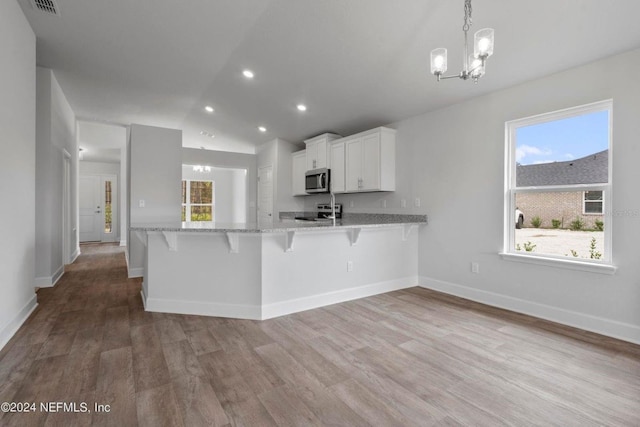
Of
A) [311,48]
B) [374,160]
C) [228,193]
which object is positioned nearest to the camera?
[311,48]

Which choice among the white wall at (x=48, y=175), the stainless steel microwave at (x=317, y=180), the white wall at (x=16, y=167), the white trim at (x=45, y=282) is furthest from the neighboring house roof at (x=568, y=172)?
the white trim at (x=45, y=282)

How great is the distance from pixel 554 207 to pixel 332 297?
2458mm

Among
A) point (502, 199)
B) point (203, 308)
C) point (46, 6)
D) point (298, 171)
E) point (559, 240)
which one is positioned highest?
point (46, 6)

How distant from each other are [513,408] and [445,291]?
2.37 meters

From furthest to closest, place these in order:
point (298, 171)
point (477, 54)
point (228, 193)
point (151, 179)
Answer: point (228, 193) → point (298, 171) → point (151, 179) → point (477, 54)

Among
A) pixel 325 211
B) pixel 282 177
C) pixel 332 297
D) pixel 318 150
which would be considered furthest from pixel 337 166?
pixel 332 297

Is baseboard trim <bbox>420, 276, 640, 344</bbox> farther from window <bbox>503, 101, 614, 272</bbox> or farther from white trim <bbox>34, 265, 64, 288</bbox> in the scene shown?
white trim <bbox>34, 265, 64, 288</bbox>

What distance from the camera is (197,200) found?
9539mm

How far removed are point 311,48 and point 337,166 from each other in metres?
2.22

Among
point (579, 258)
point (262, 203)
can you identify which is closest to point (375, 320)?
point (579, 258)

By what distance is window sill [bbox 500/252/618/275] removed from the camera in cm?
271

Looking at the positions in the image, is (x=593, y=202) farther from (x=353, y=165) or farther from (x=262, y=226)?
(x=262, y=226)

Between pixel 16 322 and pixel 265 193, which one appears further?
pixel 265 193

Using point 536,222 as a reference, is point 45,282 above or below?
below
